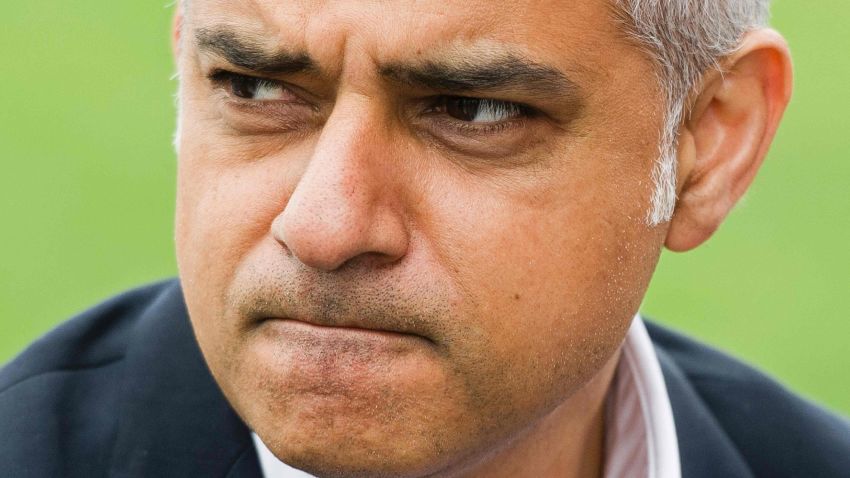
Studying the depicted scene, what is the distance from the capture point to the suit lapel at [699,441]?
427 centimetres

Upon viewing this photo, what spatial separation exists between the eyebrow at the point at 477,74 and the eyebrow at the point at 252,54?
203mm

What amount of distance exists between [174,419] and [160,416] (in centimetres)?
4

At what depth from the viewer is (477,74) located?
3.21m

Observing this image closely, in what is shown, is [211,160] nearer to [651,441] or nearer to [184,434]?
[184,434]

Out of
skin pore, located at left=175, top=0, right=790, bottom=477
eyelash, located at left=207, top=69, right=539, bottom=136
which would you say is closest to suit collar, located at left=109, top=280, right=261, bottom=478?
skin pore, located at left=175, top=0, right=790, bottom=477

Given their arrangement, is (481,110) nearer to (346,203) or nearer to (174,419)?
(346,203)

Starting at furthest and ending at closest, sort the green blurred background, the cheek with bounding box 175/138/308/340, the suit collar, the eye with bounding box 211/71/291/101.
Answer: the green blurred background, the suit collar, the eye with bounding box 211/71/291/101, the cheek with bounding box 175/138/308/340

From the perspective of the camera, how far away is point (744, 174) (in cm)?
382

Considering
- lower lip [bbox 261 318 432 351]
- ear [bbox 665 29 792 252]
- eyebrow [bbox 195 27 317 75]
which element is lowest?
lower lip [bbox 261 318 432 351]

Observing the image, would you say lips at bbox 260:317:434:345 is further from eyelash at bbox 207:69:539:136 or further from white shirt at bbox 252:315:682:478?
white shirt at bbox 252:315:682:478

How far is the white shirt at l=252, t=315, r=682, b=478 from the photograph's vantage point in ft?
13.9

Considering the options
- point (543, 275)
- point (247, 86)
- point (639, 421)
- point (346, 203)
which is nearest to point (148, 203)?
point (639, 421)

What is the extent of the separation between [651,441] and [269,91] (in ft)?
5.31

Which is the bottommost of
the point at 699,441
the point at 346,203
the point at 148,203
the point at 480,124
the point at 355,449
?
the point at 699,441
